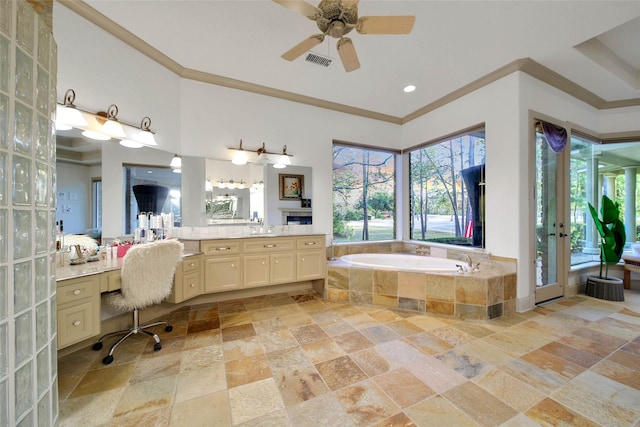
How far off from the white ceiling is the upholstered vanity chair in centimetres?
203

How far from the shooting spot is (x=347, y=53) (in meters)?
2.03

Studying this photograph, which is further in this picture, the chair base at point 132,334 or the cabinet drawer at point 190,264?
the cabinet drawer at point 190,264

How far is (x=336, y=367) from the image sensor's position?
1810 mm

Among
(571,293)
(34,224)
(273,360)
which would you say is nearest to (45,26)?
(34,224)

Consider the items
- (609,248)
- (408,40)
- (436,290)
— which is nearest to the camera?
(408,40)

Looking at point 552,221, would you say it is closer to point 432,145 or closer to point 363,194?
point 432,145

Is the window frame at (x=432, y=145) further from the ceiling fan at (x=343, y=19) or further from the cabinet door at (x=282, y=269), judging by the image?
the cabinet door at (x=282, y=269)

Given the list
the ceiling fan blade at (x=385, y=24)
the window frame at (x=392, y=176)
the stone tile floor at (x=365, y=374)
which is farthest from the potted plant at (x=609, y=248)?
the ceiling fan blade at (x=385, y=24)

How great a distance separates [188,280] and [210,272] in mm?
248

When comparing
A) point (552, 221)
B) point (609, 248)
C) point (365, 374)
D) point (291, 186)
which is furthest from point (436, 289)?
point (609, 248)

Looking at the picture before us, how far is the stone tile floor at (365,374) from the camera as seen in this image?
1.39 metres

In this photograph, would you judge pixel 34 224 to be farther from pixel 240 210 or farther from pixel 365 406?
pixel 240 210

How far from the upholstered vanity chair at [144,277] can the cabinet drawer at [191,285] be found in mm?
400

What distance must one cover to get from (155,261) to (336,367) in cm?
166
